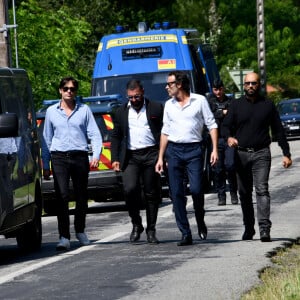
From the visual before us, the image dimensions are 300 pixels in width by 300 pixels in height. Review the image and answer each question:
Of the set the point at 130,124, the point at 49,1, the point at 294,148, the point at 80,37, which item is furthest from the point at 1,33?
the point at 49,1

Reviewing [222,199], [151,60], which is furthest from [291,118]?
[222,199]

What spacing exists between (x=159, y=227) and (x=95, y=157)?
10.8 ft

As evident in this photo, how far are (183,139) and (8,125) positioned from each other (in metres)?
2.36

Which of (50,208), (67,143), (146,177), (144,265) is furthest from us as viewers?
(50,208)

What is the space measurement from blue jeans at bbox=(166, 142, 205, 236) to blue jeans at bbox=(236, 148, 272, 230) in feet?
1.59

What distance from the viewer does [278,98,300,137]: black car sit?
51.3 m

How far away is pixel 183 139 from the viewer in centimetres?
1491

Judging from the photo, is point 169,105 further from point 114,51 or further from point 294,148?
point 294,148

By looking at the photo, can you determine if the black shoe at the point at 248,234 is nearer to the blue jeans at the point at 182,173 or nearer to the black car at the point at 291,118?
the blue jeans at the point at 182,173

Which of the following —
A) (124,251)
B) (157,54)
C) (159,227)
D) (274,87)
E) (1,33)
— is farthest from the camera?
(274,87)

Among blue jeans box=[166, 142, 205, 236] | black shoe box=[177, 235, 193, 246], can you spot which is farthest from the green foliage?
black shoe box=[177, 235, 193, 246]

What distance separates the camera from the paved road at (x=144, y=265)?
432 inches

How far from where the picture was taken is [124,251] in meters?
14.5

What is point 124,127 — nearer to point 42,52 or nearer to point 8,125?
point 8,125
